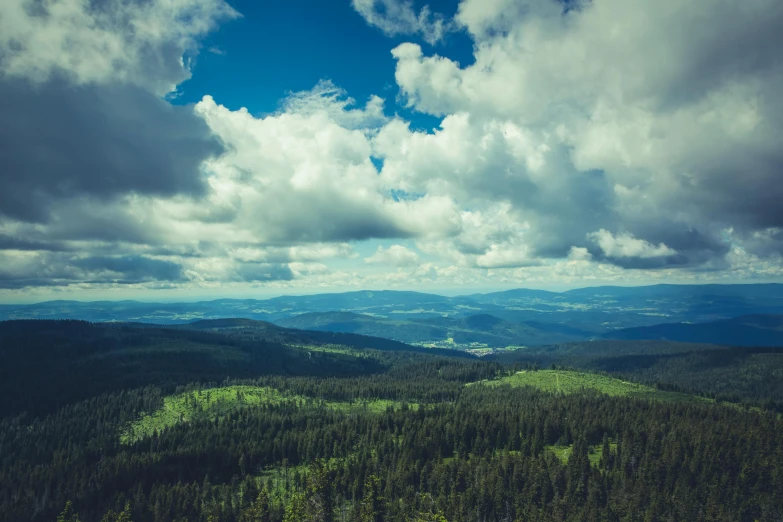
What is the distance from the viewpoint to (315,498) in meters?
119

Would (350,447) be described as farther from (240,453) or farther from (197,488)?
(197,488)

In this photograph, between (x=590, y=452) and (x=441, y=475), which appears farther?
(x=590, y=452)

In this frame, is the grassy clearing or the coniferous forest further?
the grassy clearing

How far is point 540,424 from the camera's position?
191 m

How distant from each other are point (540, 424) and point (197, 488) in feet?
481

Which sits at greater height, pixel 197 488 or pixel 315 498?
pixel 315 498

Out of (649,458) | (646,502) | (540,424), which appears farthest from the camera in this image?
(540,424)

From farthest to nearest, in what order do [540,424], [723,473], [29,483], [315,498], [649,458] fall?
[540,424], [29,483], [649,458], [723,473], [315,498]

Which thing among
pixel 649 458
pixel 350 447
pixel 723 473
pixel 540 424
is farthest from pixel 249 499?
pixel 723 473

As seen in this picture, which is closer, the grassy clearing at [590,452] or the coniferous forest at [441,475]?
the coniferous forest at [441,475]

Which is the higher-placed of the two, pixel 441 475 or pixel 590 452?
pixel 441 475

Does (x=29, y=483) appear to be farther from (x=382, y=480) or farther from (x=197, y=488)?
(x=382, y=480)

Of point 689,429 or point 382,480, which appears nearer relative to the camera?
point 382,480

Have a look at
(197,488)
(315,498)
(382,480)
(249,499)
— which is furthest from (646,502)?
(197,488)
